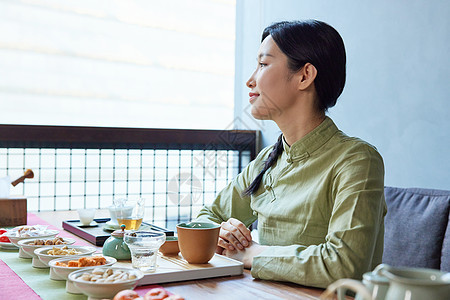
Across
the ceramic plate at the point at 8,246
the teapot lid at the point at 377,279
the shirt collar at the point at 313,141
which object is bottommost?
the ceramic plate at the point at 8,246

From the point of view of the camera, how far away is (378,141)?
2623 millimetres

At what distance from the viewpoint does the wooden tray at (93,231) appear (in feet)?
5.23

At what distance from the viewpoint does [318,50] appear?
1.56m

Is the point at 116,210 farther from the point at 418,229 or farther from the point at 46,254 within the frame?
the point at 418,229

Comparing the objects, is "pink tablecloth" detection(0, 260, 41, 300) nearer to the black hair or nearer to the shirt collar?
the shirt collar

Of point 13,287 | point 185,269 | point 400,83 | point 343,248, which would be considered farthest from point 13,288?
point 400,83

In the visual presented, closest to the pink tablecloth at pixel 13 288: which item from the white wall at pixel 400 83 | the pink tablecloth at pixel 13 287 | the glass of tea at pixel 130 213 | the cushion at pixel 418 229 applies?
the pink tablecloth at pixel 13 287

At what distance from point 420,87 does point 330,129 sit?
1.04 meters

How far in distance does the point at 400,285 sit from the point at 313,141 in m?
0.90

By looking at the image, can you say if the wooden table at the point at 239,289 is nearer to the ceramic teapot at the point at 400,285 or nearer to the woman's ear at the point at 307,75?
the ceramic teapot at the point at 400,285

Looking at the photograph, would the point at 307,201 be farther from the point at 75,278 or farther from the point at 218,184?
the point at 218,184

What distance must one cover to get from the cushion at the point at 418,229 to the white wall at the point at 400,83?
0.24m

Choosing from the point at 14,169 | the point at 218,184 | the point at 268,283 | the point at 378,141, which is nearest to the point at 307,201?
the point at 268,283

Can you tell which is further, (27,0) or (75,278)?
(27,0)
